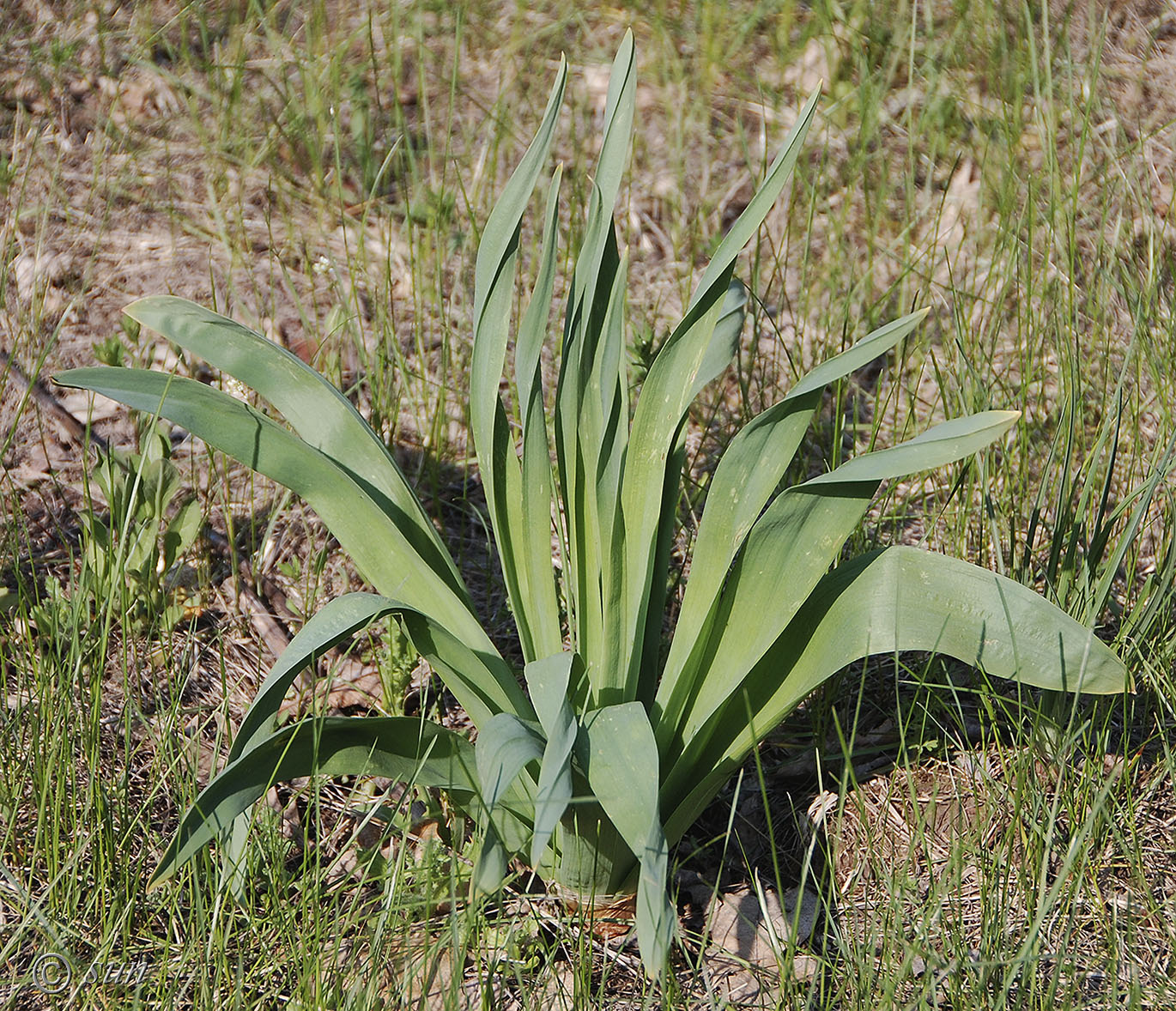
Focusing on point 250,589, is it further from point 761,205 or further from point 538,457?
point 761,205

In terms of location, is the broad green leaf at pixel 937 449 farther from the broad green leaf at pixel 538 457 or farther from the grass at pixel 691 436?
the broad green leaf at pixel 538 457

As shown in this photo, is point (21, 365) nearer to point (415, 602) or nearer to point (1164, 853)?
point (415, 602)

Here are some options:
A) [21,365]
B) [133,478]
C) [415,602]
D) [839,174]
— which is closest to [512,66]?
[839,174]

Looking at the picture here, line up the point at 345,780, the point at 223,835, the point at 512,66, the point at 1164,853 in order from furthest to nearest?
1. the point at 512,66
2. the point at 345,780
3. the point at 1164,853
4. the point at 223,835

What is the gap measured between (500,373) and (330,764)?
54 cm

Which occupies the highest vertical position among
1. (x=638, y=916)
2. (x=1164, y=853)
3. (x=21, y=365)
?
(x=21, y=365)

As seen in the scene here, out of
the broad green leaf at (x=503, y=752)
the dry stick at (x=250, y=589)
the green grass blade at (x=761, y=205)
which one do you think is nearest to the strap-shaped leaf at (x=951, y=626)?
the broad green leaf at (x=503, y=752)

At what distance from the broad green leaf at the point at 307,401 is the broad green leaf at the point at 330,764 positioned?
0.23 m

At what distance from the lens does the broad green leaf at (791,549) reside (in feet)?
3.92

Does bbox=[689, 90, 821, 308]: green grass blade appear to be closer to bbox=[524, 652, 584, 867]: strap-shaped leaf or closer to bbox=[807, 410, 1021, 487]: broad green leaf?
bbox=[807, 410, 1021, 487]: broad green leaf

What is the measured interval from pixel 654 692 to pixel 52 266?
5.90 ft

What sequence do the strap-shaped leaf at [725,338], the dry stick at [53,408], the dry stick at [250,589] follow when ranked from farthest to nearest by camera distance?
the dry stick at [53,408] → the dry stick at [250,589] → the strap-shaped leaf at [725,338]

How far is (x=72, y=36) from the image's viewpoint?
3.09m

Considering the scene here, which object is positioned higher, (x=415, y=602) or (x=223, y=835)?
(x=415, y=602)
